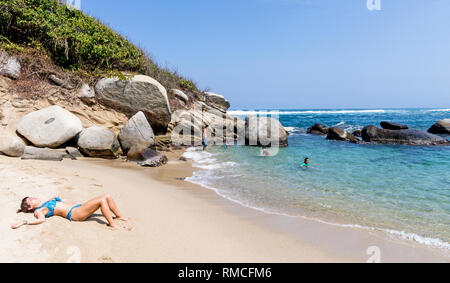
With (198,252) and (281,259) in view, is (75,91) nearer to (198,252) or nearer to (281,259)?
(198,252)

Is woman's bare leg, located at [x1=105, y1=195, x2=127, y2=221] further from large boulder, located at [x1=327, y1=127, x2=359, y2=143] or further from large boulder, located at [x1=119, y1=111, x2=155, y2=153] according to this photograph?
large boulder, located at [x1=327, y1=127, x2=359, y2=143]

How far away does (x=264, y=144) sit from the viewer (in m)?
15.0

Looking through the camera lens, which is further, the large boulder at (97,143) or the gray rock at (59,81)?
the gray rock at (59,81)

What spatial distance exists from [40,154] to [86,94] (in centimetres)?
431

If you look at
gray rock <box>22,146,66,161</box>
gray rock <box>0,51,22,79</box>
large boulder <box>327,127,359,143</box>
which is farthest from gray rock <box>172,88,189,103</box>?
large boulder <box>327,127,359,143</box>

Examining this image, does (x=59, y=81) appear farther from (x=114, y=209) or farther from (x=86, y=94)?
(x=114, y=209)

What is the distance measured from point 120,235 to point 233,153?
29.7 ft

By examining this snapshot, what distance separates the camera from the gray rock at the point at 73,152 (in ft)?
26.6

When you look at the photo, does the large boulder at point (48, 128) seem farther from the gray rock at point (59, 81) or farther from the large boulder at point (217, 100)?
the large boulder at point (217, 100)

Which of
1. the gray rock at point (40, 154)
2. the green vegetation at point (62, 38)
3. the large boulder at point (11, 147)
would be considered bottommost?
the gray rock at point (40, 154)

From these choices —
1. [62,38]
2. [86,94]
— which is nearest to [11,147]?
[86,94]

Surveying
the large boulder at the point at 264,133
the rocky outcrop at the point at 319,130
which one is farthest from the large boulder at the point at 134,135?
the rocky outcrop at the point at 319,130

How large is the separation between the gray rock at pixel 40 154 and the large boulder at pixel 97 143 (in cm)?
105

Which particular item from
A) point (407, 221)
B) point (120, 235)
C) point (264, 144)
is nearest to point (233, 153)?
point (264, 144)
